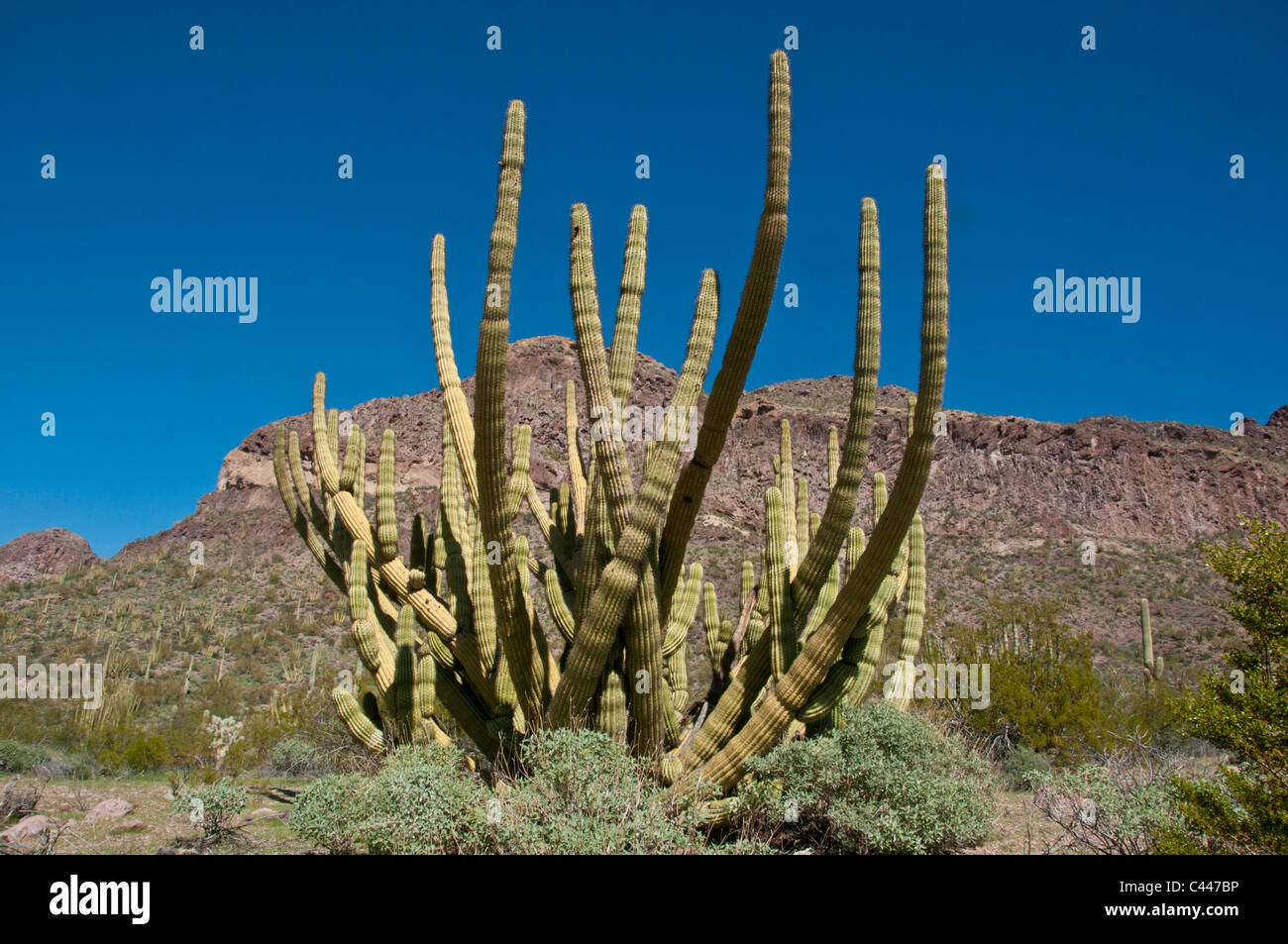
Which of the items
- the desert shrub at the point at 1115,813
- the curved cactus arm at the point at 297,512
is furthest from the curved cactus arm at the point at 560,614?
the desert shrub at the point at 1115,813

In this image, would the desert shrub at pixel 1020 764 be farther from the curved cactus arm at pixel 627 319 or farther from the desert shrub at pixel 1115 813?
the curved cactus arm at pixel 627 319

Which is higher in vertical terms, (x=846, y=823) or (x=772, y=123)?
(x=772, y=123)

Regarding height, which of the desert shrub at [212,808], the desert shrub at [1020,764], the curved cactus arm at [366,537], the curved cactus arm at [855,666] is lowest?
the desert shrub at [1020,764]

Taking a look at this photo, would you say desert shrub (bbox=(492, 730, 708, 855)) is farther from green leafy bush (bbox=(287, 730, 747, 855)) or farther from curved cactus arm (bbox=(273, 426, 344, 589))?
curved cactus arm (bbox=(273, 426, 344, 589))

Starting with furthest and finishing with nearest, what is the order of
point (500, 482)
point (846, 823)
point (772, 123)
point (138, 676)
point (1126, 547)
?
point (1126, 547), point (138, 676), point (846, 823), point (500, 482), point (772, 123)

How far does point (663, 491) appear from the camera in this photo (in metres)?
5.82

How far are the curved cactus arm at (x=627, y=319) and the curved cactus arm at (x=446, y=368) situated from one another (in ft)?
5.29

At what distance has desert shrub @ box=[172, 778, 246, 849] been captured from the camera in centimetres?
785

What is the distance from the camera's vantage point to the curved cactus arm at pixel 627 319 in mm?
6254

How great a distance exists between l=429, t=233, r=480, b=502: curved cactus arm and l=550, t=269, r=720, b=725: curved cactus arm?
174cm

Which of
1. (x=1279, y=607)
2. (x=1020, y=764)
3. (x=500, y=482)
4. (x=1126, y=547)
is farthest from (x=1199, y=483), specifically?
(x=500, y=482)

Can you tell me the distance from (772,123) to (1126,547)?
4287 cm
